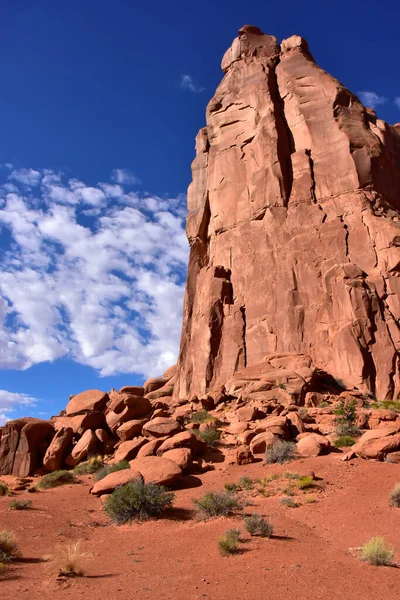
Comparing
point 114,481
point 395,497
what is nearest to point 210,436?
point 114,481

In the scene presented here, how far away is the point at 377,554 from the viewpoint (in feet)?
29.1

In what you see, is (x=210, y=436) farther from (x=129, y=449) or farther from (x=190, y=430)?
(x=129, y=449)

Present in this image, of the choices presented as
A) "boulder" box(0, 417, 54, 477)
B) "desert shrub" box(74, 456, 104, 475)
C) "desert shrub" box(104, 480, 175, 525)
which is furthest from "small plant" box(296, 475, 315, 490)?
"boulder" box(0, 417, 54, 477)

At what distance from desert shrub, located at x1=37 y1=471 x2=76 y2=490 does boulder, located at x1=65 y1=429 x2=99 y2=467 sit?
2239mm

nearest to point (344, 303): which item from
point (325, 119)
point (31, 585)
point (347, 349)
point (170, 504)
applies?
point (347, 349)

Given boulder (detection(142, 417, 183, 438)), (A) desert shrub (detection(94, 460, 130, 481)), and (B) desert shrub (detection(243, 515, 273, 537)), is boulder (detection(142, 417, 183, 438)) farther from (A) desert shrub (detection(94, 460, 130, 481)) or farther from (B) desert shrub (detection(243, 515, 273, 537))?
(B) desert shrub (detection(243, 515, 273, 537))

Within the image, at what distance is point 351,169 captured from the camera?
36750 mm

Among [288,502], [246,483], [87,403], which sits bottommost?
[288,502]

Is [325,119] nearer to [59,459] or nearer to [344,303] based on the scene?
[344,303]

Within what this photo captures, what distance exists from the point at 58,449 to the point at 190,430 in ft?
19.6

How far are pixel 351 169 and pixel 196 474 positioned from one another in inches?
1137

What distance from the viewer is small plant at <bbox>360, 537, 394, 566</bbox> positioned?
29.0ft

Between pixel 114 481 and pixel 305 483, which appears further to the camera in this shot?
pixel 114 481

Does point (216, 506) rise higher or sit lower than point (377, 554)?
higher
